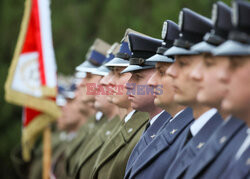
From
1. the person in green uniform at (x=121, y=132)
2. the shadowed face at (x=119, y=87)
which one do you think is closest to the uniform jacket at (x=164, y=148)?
the person in green uniform at (x=121, y=132)

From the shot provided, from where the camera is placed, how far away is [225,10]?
355cm

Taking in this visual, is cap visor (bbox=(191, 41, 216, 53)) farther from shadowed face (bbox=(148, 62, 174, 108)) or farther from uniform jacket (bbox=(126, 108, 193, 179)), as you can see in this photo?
uniform jacket (bbox=(126, 108, 193, 179))

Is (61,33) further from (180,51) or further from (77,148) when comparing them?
(180,51)

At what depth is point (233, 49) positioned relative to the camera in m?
3.29

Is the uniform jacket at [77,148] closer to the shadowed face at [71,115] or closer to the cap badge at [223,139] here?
the shadowed face at [71,115]

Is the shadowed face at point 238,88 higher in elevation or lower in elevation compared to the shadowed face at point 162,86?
higher

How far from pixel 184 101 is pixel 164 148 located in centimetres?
60

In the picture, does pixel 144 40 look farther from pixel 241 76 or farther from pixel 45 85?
pixel 45 85

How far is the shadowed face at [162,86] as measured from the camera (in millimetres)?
4494

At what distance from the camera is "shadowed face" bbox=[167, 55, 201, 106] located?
3.96m

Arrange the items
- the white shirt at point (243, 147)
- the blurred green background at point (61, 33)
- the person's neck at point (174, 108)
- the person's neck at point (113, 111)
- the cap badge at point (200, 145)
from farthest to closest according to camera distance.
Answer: the blurred green background at point (61, 33) < the person's neck at point (113, 111) < the person's neck at point (174, 108) < the cap badge at point (200, 145) < the white shirt at point (243, 147)

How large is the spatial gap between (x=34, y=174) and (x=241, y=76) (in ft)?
32.2

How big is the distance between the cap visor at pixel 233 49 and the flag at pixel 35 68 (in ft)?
22.7

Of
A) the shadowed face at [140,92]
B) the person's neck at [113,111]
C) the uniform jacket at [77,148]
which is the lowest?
the uniform jacket at [77,148]
